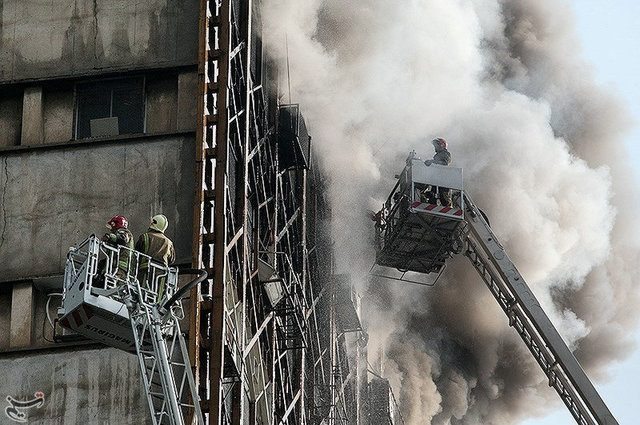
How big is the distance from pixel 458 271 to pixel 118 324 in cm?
3315

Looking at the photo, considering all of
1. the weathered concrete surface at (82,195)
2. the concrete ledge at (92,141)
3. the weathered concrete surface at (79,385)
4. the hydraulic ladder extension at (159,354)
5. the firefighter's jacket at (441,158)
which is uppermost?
the firefighter's jacket at (441,158)

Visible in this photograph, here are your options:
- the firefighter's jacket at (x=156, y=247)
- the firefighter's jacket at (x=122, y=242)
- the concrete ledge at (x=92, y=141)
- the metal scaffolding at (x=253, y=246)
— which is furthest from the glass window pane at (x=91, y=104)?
the firefighter's jacket at (x=122, y=242)

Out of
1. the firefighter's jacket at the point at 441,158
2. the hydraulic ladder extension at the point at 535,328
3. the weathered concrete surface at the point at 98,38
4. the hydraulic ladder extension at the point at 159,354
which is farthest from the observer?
the firefighter's jacket at the point at 441,158

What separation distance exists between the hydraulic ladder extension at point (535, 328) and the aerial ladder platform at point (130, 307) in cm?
1344

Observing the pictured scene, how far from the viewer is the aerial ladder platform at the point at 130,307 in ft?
56.1

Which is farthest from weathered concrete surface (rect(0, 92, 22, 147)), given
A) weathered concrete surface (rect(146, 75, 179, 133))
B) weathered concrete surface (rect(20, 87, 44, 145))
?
weathered concrete surface (rect(146, 75, 179, 133))

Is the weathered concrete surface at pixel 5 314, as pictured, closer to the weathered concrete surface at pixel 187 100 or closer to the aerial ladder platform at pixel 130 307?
the weathered concrete surface at pixel 187 100

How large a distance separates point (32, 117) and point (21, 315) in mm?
3993

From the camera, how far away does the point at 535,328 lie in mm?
30406

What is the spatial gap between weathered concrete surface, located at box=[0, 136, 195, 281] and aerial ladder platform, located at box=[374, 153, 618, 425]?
6.75m

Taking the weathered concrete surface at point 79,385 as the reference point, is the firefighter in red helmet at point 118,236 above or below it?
below

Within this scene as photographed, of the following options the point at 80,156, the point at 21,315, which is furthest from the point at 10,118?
the point at 21,315

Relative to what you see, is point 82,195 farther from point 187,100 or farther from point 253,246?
point 253,246

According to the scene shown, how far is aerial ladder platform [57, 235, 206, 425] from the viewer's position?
1709cm
